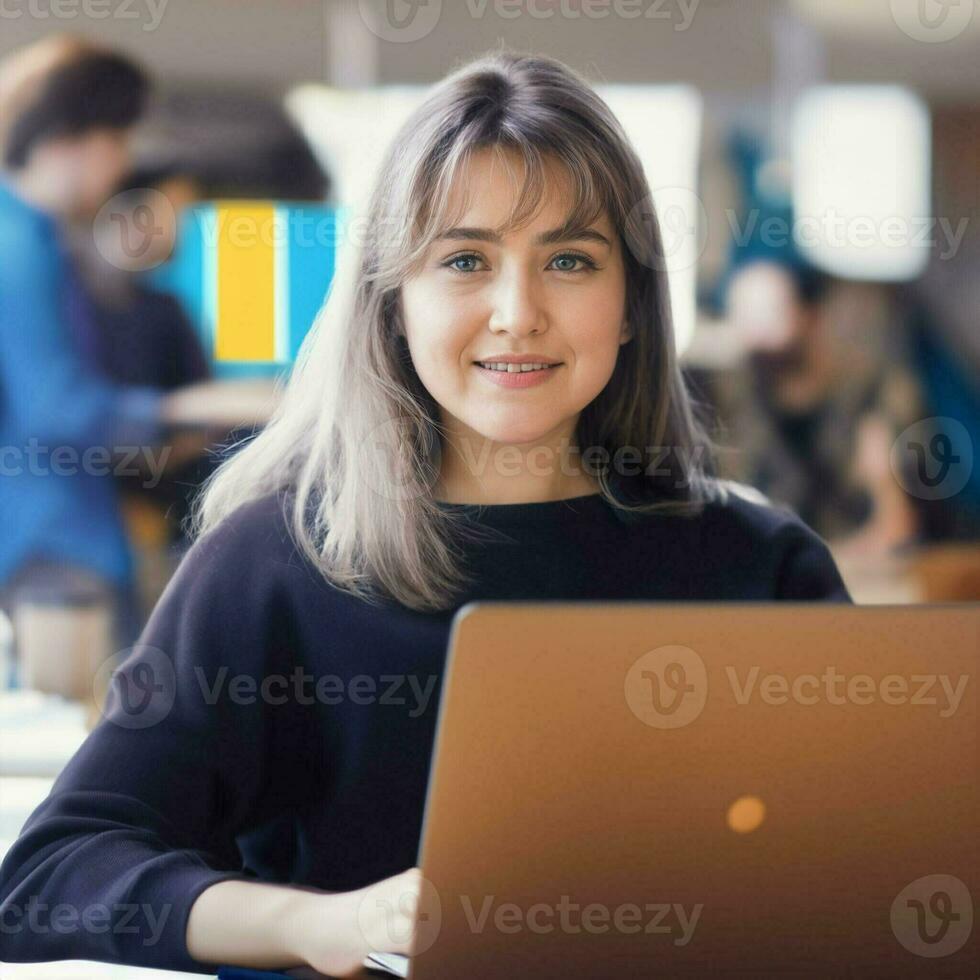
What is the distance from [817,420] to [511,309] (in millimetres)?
2632

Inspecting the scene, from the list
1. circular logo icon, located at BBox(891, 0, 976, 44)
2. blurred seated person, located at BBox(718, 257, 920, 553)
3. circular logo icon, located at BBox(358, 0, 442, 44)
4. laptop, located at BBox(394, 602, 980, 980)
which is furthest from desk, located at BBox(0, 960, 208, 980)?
circular logo icon, located at BBox(891, 0, 976, 44)

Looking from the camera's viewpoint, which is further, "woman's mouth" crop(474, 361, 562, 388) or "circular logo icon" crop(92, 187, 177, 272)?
"circular logo icon" crop(92, 187, 177, 272)

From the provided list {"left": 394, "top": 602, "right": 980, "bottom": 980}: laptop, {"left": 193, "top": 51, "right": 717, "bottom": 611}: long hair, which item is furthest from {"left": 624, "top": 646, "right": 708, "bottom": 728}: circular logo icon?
{"left": 193, "top": 51, "right": 717, "bottom": 611}: long hair

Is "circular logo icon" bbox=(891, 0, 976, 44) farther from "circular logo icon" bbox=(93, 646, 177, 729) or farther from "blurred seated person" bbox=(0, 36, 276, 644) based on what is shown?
"circular logo icon" bbox=(93, 646, 177, 729)

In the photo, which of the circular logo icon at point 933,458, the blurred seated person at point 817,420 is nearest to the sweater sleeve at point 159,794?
the blurred seated person at point 817,420

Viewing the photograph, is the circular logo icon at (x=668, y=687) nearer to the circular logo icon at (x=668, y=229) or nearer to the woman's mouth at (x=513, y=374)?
the woman's mouth at (x=513, y=374)

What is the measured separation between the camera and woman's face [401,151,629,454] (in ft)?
3.81

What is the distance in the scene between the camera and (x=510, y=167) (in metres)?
1.17

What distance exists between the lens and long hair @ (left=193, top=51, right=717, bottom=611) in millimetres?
1184

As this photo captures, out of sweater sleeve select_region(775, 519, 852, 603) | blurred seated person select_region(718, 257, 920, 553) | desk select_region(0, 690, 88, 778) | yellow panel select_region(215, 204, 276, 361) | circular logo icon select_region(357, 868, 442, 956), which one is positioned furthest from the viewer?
blurred seated person select_region(718, 257, 920, 553)

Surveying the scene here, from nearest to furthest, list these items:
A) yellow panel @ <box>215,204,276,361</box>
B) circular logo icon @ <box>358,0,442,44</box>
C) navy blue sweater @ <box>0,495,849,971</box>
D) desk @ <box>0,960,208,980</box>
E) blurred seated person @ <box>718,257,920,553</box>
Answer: desk @ <box>0,960,208,980</box> < navy blue sweater @ <box>0,495,849,971</box> < yellow panel @ <box>215,204,276,361</box> < blurred seated person @ <box>718,257,920,553</box> < circular logo icon @ <box>358,0,442,44</box>

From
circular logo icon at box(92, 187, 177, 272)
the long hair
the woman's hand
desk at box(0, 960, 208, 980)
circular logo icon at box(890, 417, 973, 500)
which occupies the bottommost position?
desk at box(0, 960, 208, 980)

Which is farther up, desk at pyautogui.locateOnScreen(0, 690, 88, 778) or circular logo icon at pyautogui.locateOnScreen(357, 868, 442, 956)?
circular logo icon at pyautogui.locateOnScreen(357, 868, 442, 956)

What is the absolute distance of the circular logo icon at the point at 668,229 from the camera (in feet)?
4.16
